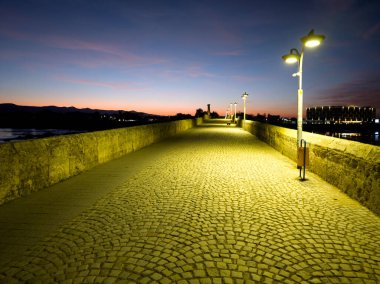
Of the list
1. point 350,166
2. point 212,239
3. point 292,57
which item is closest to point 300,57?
point 292,57

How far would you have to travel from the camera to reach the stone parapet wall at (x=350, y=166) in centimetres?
534

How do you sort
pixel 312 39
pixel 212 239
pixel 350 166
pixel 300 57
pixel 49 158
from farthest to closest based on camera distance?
pixel 300 57 < pixel 312 39 < pixel 49 158 < pixel 350 166 < pixel 212 239

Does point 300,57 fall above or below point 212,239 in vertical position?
above

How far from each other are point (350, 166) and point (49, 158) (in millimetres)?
7338

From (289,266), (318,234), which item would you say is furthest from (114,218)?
(318,234)

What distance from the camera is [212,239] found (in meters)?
4.10

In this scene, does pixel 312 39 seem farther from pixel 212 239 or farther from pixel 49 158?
pixel 49 158

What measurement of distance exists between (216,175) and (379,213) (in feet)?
14.1

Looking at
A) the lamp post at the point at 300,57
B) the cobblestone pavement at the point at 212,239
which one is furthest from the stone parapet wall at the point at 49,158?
the lamp post at the point at 300,57

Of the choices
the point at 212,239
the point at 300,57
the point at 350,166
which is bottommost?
the point at 212,239

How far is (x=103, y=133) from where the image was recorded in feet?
33.7

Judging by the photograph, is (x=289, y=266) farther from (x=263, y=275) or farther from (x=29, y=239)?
(x=29, y=239)

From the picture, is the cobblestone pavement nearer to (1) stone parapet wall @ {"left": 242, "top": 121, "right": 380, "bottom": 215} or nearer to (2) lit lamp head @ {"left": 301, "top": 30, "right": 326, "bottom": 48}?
(1) stone parapet wall @ {"left": 242, "top": 121, "right": 380, "bottom": 215}

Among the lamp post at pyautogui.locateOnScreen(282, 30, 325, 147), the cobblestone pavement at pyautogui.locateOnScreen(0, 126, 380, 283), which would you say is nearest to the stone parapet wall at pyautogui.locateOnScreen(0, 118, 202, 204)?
the cobblestone pavement at pyautogui.locateOnScreen(0, 126, 380, 283)
